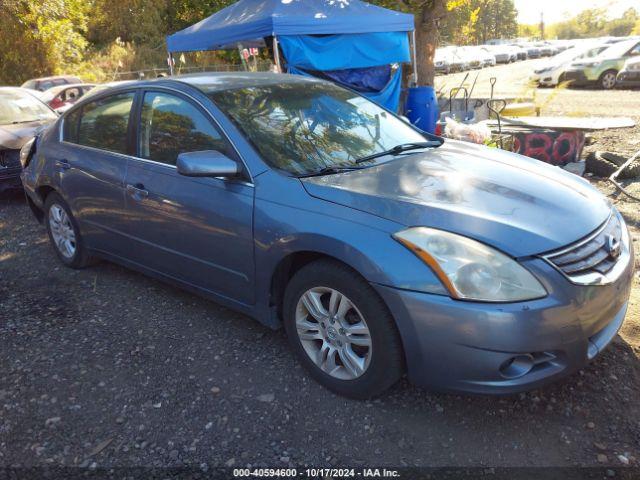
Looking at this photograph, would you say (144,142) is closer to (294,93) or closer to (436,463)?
(294,93)

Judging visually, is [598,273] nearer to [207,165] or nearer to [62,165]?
[207,165]

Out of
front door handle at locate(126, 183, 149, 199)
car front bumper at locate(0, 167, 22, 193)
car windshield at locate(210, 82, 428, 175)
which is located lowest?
car front bumper at locate(0, 167, 22, 193)

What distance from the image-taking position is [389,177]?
112 inches

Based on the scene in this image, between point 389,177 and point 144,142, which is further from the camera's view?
point 144,142

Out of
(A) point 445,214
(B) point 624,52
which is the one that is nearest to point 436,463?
(A) point 445,214

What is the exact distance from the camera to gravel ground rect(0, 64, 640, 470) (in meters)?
2.39

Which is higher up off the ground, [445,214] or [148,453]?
[445,214]

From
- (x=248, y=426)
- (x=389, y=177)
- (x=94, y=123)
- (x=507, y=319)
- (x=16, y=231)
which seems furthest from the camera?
(x=16, y=231)

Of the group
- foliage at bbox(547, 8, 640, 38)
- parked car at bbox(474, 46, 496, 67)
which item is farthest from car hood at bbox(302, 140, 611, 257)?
foliage at bbox(547, 8, 640, 38)

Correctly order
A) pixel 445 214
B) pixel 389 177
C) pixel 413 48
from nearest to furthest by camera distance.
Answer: pixel 445 214 → pixel 389 177 → pixel 413 48

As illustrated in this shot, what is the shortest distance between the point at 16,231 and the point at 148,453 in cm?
443

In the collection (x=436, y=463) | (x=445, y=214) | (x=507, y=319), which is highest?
(x=445, y=214)

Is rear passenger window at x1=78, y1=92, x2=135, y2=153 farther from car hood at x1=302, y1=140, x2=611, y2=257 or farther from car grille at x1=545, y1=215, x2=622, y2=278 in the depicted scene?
car grille at x1=545, y1=215, x2=622, y2=278

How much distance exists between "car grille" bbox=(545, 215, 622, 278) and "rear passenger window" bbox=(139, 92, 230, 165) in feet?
5.92
